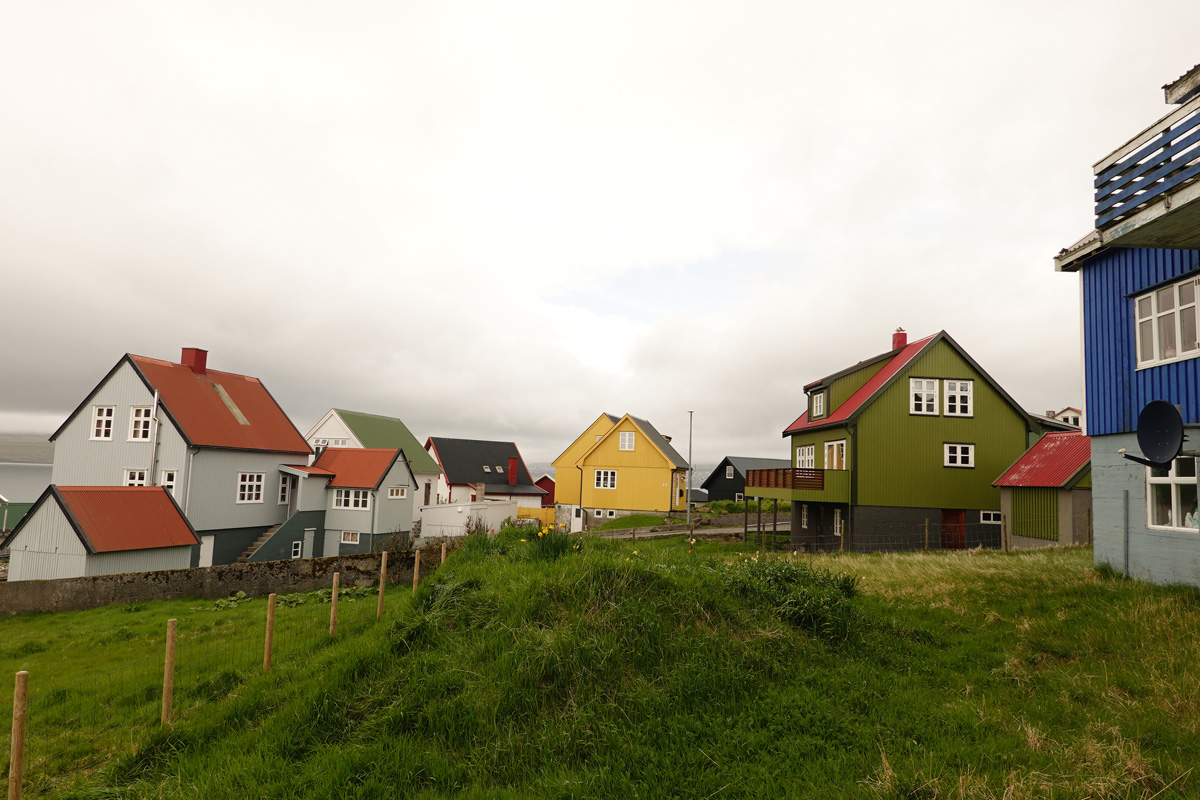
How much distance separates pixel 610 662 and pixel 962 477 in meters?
24.3

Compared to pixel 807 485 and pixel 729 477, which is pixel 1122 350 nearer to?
pixel 807 485

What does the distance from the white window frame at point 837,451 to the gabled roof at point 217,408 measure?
29.5 m

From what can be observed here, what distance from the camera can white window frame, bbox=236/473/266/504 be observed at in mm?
33531

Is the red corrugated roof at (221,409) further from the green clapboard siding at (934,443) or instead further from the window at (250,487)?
the green clapboard siding at (934,443)

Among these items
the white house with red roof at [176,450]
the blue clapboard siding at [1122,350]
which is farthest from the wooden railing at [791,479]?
the white house with red roof at [176,450]

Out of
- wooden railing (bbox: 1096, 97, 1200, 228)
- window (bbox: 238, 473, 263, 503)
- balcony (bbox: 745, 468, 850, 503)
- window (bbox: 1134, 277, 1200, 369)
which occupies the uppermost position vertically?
wooden railing (bbox: 1096, 97, 1200, 228)

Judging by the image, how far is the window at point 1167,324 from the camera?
11627mm

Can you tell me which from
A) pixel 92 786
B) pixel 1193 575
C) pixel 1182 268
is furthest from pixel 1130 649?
pixel 92 786

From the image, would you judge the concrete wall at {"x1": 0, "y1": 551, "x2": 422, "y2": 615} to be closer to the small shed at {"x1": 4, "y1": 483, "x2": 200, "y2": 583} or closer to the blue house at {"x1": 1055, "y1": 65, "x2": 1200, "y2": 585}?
the small shed at {"x1": 4, "y1": 483, "x2": 200, "y2": 583}

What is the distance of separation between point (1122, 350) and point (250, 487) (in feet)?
122

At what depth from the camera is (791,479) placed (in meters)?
28.7

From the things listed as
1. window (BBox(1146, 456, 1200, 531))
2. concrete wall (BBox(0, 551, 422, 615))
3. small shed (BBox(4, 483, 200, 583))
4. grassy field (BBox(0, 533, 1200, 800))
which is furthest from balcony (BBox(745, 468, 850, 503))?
small shed (BBox(4, 483, 200, 583))

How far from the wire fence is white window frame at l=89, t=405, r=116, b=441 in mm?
22662

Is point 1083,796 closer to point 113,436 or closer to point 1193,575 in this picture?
point 1193,575
